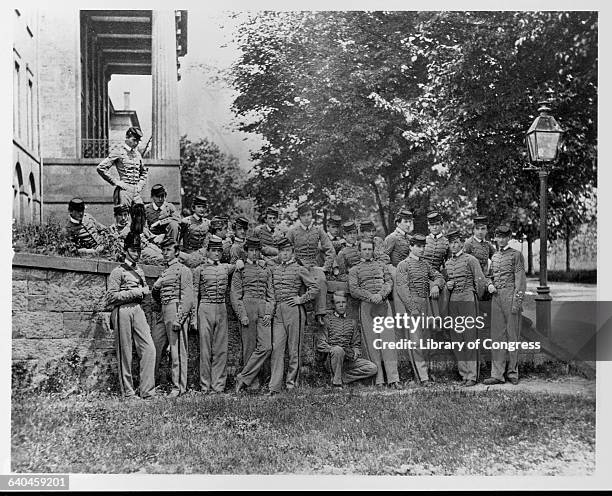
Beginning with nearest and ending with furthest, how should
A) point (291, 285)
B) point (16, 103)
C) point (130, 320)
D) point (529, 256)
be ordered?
point (16, 103)
point (130, 320)
point (291, 285)
point (529, 256)

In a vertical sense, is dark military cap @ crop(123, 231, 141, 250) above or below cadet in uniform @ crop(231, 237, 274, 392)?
above

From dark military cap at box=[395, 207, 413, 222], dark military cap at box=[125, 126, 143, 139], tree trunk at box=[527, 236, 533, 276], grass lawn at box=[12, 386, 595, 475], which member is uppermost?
dark military cap at box=[125, 126, 143, 139]

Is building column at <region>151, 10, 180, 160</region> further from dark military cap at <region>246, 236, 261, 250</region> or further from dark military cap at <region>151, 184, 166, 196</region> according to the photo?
dark military cap at <region>246, 236, 261, 250</region>

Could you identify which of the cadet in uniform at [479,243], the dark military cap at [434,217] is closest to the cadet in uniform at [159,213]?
the dark military cap at [434,217]

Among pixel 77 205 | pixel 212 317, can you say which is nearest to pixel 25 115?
pixel 77 205

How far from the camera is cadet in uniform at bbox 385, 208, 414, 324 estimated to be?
6844 millimetres

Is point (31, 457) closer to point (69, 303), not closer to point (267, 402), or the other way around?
point (69, 303)

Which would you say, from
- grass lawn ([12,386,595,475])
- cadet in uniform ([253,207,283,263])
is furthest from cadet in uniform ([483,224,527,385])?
cadet in uniform ([253,207,283,263])

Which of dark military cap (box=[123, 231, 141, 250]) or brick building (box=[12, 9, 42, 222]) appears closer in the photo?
brick building (box=[12, 9, 42, 222])

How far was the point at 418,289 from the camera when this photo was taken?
6844 mm

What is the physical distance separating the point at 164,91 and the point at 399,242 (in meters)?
2.26

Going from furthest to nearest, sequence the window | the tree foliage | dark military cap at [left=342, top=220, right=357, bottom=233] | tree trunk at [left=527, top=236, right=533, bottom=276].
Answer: tree trunk at [left=527, top=236, right=533, bottom=276] → dark military cap at [left=342, top=220, right=357, bottom=233] → the tree foliage → the window

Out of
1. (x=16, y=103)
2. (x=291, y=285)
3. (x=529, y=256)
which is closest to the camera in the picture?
(x=16, y=103)

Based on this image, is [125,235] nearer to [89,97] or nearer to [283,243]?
A: [89,97]
